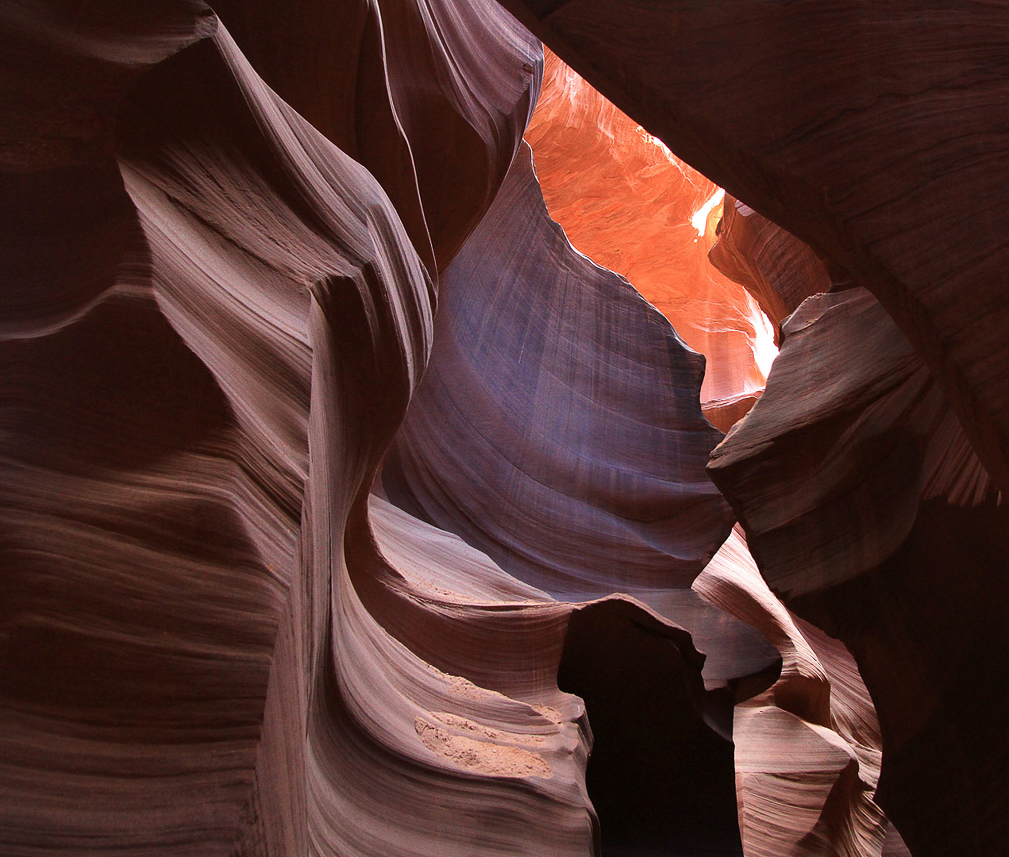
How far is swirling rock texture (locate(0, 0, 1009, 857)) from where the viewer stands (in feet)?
4.81

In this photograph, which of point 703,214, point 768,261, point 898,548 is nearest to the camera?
point 898,548

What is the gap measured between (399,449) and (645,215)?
1152cm

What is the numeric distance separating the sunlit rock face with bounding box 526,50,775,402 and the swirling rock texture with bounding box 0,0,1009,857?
354 inches

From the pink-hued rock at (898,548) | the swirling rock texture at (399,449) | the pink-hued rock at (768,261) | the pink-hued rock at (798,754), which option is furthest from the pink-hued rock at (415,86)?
the pink-hued rock at (768,261)

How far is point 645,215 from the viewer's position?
16109 mm

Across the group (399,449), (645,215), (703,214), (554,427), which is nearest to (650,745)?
(399,449)

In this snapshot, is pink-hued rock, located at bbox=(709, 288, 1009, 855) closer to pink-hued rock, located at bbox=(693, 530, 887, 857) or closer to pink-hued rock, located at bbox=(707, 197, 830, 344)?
pink-hued rock, located at bbox=(693, 530, 887, 857)

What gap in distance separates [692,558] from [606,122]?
1028cm

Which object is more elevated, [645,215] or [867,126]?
[645,215]

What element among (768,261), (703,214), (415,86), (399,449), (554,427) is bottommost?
(399,449)

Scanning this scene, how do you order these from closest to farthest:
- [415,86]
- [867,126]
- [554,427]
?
[867,126], [415,86], [554,427]

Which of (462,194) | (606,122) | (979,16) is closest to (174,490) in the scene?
(979,16)

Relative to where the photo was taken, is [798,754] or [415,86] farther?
[798,754]

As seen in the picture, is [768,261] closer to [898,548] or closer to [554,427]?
[554,427]
